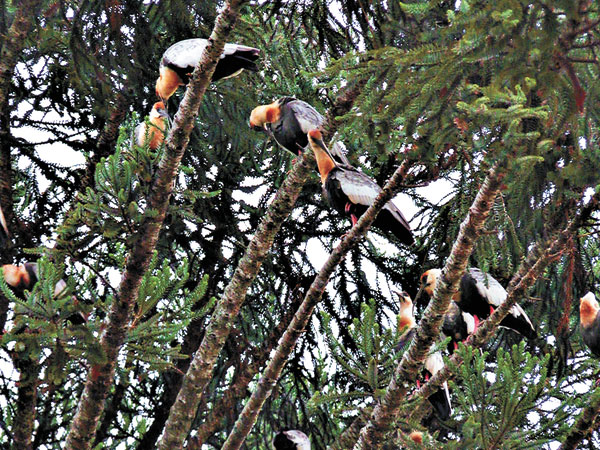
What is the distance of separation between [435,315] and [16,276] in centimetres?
376

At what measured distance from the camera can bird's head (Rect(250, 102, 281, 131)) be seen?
20.5ft

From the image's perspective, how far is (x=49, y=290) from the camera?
4176 mm

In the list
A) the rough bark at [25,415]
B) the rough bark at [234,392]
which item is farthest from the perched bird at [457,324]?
the rough bark at [25,415]

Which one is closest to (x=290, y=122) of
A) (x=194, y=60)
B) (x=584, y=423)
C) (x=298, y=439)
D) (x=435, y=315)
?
(x=194, y=60)

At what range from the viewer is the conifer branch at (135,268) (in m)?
4.26

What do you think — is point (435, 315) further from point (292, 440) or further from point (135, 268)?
point (292, 440)

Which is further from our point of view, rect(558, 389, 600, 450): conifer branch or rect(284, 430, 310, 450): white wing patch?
rect(284, 430, 310, 450): white wing patch

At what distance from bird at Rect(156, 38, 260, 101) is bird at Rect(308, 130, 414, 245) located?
3.57 ft

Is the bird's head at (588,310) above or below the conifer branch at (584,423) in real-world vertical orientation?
above

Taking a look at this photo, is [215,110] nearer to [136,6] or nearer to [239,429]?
[136,6]

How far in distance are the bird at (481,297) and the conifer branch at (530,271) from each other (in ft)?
4.81

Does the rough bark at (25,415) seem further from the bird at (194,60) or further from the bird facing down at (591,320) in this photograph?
the bird facing down at (591,320)

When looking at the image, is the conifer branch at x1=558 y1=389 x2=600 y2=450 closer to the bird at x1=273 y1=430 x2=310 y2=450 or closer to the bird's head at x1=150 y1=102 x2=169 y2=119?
the bird at x1=273 y1=430 x2=310 y2=450

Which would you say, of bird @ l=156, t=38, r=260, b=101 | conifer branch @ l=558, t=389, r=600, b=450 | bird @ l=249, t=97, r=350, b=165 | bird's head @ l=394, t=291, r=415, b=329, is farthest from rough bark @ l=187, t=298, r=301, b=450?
conifer branch @ l=558, t=389, r=600, b=450
